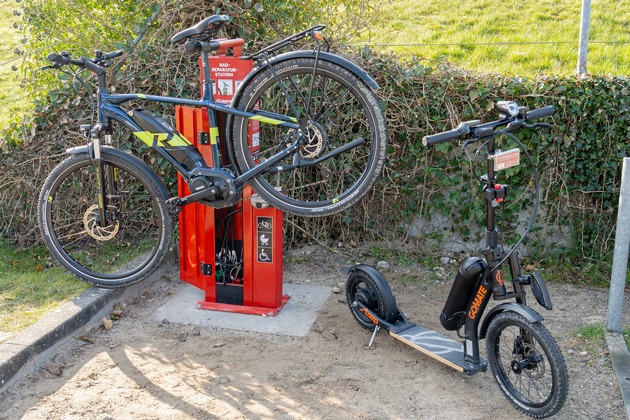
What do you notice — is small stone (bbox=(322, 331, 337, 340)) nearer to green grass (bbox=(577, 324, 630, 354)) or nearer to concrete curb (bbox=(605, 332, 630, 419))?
green grass (bbox=(577, 324, 630, 354))

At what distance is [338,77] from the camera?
394 centimetres

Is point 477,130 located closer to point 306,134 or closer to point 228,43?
point 306,134

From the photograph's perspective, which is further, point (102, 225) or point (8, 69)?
point (8, 69)

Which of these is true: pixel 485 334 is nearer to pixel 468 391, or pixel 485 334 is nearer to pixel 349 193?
pixel 468 391

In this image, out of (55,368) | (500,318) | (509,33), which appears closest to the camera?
(500,318)

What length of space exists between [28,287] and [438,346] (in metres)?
3.05

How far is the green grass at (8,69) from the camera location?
27.1 ft

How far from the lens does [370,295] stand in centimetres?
465

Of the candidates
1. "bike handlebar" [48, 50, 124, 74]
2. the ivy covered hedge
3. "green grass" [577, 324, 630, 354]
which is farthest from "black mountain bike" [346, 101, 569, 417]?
"bike handlebar" [48, 50, 124, 74]

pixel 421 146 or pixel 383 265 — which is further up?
pixel 421 146

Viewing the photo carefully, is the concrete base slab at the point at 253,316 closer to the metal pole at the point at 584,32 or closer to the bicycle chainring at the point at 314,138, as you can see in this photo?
the bicycle chainring at the point at 314,138

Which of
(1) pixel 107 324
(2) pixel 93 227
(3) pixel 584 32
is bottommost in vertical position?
(1) pixel 107 324

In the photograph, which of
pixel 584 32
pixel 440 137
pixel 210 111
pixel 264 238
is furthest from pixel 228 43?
pixel 584 32

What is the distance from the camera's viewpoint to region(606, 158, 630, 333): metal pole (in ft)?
14.5
